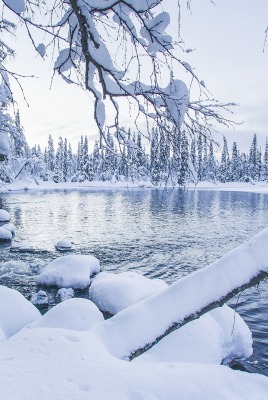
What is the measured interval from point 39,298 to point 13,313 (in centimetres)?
301

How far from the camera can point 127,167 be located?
2.93 m

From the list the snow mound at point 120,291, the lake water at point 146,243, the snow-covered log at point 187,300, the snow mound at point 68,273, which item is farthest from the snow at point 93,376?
the snow mound at point 68,273

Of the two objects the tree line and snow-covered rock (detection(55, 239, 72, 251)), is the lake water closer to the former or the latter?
snow-covered rock (detection(55, 239, 72, 251))

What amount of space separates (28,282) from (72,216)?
1534cm

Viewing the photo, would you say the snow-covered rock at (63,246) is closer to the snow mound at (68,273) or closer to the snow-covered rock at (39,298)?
the snow mound at (68,273)

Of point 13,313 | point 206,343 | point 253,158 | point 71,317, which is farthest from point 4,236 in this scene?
point 253,158

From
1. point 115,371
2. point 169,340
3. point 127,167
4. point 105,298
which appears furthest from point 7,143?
point 105,298

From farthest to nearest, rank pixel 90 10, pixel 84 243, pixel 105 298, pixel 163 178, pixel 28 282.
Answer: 1. pixel 84 243
2. pixel 28 282
3. pixel 105 298
4. pixel 163 178
5. pixel 90 10

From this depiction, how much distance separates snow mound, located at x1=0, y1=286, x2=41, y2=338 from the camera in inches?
214

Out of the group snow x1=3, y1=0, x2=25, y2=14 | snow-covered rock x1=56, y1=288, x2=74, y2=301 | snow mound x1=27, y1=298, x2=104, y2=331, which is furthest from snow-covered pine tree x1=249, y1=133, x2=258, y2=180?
snow x1=3, y1=0, x2=25, y2=14

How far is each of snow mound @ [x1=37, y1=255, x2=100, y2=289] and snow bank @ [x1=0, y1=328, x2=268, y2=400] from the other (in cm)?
619

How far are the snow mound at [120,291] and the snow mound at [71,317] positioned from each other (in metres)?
1.83

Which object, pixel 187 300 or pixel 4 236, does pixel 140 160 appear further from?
pixel 4 236

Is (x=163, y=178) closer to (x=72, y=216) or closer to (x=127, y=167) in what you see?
(x=127, y=167)
